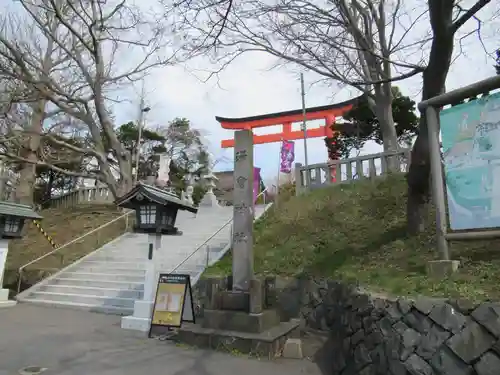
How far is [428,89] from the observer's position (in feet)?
24.5

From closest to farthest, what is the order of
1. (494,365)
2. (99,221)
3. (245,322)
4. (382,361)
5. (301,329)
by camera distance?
1. (494,365)
2. (382,361)
3. (245,322)
4. (301,329)
5. (99,221)

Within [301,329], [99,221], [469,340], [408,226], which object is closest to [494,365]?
[469,340]

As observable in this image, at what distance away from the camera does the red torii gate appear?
2562 cm

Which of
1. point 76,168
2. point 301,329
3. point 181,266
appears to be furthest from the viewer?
point 76,168

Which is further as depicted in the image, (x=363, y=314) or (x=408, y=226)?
(x=408, y=226)

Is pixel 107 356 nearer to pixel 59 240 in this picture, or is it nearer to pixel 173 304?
pixel 173 304

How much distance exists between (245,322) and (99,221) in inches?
493

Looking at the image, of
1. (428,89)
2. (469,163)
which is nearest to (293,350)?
(469,163)

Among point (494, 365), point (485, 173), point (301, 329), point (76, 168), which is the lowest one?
point (301, 329)

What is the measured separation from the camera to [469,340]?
141 inches

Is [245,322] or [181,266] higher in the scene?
[181,266]

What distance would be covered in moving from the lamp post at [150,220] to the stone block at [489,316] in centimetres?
583

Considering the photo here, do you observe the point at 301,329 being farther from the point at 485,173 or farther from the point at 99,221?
the point at 99,221

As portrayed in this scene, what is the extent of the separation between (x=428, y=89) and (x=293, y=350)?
216 inches
